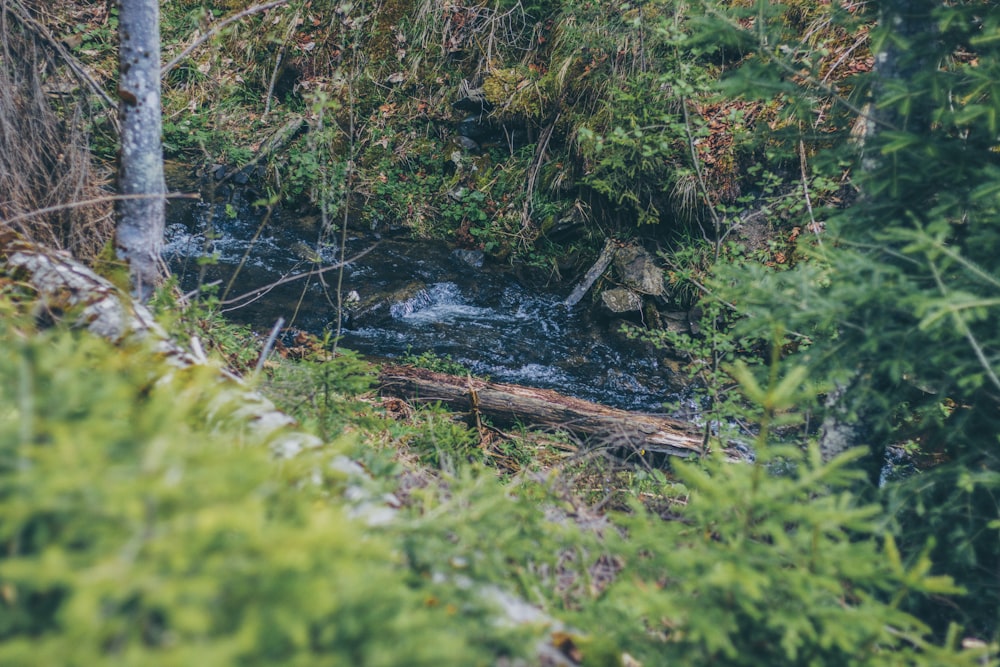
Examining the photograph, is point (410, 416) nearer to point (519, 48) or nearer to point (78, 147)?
point (78, 147)

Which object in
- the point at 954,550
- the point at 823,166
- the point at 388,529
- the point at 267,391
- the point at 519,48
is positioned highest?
the point at 519,48

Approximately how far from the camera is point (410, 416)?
15.5 feet

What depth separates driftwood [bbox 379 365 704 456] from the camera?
465 centimetres

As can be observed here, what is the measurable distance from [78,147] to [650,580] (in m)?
4.91

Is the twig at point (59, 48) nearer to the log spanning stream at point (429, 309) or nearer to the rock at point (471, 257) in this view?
the log spanning stream at point (429, 309)

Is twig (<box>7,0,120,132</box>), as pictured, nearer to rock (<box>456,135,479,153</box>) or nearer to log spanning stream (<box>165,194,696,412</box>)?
log spanning stream (<box>165,194,696,412</box>)

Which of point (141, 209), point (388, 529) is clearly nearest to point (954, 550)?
point (388, 529)

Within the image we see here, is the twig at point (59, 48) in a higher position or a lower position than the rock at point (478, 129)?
higher

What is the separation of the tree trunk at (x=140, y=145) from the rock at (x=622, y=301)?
186 inches

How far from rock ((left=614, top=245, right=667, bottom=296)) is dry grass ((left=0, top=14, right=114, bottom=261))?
525 centimetres

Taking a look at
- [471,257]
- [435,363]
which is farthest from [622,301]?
[435,363]

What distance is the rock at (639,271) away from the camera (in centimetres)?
680

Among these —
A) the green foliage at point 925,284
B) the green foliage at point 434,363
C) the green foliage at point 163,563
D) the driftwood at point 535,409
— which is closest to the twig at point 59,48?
the driftwood at point 535,409

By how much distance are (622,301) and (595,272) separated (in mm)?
611
